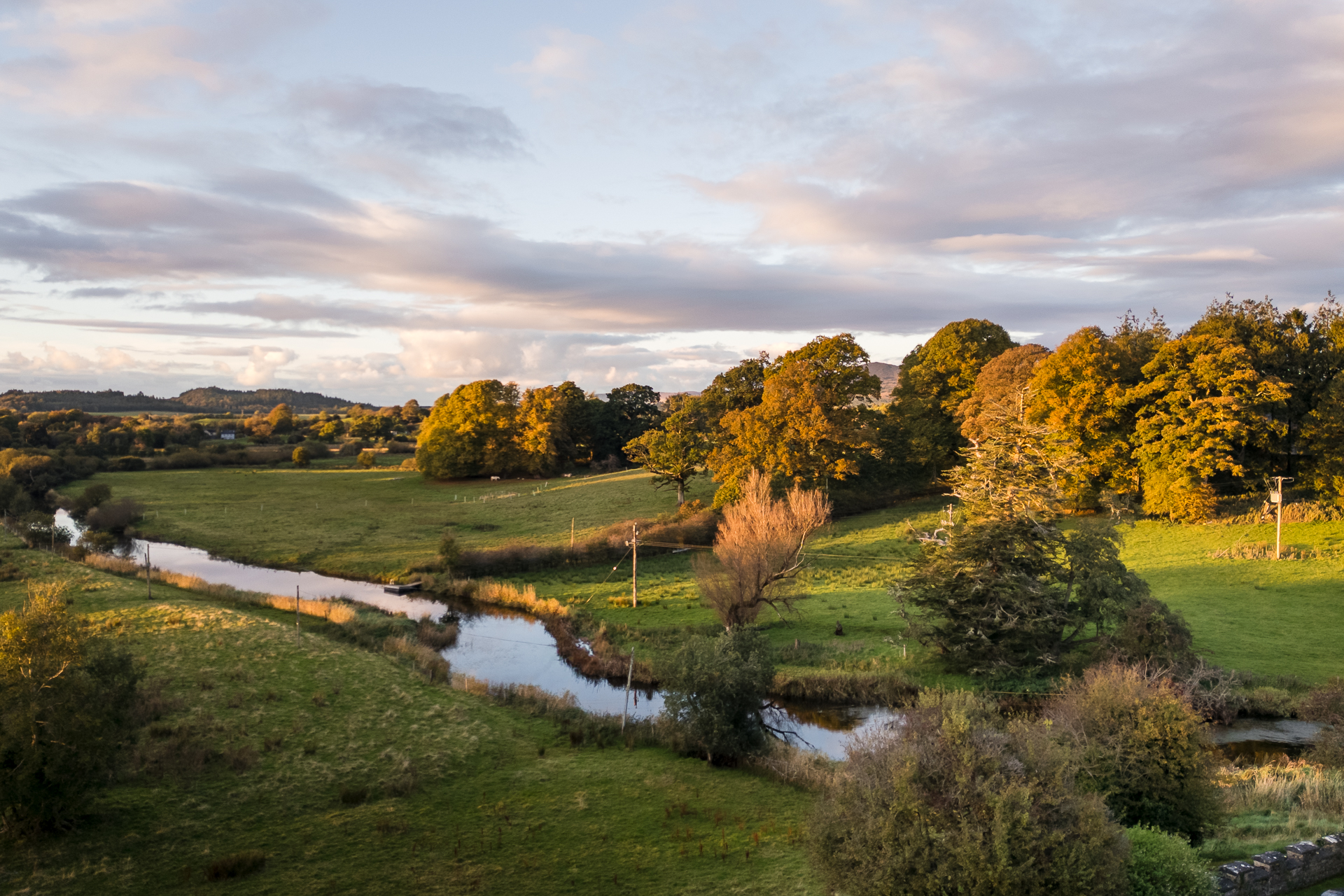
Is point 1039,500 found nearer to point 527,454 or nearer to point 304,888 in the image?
point 304,888

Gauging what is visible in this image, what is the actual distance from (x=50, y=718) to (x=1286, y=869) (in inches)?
805

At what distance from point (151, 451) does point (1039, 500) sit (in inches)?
4182

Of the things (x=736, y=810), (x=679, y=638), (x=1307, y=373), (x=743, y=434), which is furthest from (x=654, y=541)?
(x=1307, y=373)

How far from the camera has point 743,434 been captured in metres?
46.7

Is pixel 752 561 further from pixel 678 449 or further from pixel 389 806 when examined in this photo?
pixel 678 449

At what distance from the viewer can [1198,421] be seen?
3828 centimetres

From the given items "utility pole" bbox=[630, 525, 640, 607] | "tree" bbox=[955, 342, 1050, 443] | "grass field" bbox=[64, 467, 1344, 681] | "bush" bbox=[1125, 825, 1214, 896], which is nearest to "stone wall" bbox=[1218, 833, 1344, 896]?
"bush" bbox=[1125, 825, 1214, 896]

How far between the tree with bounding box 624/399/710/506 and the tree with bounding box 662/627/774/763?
32344 millimetres

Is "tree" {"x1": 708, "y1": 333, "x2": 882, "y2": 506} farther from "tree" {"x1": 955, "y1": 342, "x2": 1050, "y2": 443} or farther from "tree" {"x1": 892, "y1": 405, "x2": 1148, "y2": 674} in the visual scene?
"tree" {"x1": 892, "y1": 405, "x2": 1148, "y2": 674}

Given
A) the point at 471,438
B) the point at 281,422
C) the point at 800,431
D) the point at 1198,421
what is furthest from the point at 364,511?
the point at 281,422

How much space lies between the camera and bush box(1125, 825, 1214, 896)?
924cm

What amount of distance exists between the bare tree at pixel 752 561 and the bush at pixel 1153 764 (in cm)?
1691

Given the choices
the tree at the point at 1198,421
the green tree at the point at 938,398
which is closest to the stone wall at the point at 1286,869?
the tree at the point at 1198,421

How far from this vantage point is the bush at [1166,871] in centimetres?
924
